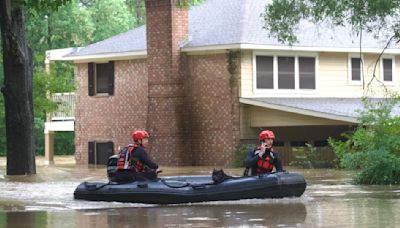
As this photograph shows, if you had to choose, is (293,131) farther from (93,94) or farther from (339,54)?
(93,94)

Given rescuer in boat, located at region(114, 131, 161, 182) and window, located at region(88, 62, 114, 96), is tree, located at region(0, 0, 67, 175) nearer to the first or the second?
window, located at region(88, 62, 114, 96)

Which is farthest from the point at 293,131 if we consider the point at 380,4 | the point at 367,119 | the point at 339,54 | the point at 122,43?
the point at 380,4

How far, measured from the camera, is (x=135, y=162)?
22875 millimetres


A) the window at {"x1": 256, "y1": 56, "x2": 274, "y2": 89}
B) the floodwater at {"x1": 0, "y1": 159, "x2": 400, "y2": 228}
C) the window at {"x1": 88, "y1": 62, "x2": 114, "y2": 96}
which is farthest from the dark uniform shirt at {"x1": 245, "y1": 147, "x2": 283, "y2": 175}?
the window at {"x1": 88, "y1": 62, "x2": 114, "y2": 96}

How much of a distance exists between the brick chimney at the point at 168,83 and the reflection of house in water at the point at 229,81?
0.04 m

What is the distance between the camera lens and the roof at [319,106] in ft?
123

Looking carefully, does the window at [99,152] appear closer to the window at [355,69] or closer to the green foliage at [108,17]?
the window at [355,69]

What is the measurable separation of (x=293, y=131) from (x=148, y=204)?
860 inches

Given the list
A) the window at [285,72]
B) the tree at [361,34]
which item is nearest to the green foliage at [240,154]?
the window at [285,72]

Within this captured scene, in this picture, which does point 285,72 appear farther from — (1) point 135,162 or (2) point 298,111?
(1) point 135,162

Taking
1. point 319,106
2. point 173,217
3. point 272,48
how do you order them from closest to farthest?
point 173,217 → point 319,106 → point 272,48

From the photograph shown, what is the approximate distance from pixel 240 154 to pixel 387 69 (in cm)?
891

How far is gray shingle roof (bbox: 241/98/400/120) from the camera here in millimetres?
37750

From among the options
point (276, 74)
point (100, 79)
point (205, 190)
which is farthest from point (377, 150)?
point (100, 79)
